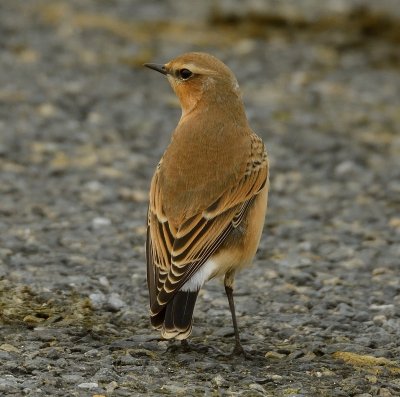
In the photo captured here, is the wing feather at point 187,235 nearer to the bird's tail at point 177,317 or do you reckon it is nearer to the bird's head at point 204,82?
the bird's tail at point 177,317

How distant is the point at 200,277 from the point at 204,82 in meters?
2.16

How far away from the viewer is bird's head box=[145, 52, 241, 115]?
9.13 m

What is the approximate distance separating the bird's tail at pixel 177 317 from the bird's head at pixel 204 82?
220 cm

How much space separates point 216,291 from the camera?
31.5 ft

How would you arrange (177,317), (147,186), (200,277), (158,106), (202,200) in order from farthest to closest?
(158,106) → (147,186) → (202,200) → (200,277) → (177,317)

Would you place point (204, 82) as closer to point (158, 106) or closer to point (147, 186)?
point (147, 186)

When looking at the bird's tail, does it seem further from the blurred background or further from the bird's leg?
the blurred background

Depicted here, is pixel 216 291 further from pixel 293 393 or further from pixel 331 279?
pixel 293 393

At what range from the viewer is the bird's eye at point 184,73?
9.19 m

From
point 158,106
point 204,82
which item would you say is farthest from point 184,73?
point 158,106

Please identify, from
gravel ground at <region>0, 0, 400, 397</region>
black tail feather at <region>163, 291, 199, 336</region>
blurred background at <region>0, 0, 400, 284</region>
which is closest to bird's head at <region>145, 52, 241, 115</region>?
gravel ground at <region>0, 0, 400, 397</region>

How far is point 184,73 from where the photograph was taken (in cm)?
922

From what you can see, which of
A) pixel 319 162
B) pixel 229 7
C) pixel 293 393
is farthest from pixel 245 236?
pixel 229 7

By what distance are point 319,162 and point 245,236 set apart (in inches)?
201
